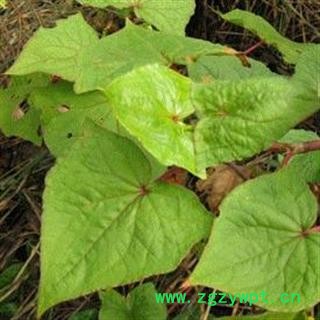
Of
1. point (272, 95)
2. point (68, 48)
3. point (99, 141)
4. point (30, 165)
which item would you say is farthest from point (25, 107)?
point (272, 95)

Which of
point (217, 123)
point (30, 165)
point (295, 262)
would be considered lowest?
point (30, 165)

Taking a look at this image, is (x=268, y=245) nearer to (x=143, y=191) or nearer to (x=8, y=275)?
(x=143, y=191)

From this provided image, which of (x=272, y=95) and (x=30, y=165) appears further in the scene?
(x=30, y=165)

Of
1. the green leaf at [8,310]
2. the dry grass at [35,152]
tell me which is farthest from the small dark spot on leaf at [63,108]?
A: the green leaf at [8,310]

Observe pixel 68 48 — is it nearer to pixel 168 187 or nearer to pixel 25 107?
pixel 168 187

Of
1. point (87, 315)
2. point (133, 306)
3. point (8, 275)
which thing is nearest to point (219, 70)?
point (133, 306)

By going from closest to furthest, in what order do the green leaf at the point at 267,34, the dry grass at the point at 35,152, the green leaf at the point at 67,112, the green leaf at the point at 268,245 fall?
the green leaf at the point at 268,245 → the green leaf at the point at 67,112 → the green leaf at the point at 267,34 → the dry grass at the point at 35,152

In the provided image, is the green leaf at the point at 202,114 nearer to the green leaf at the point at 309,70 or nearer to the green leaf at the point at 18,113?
the green leaf at the point at 309,70
